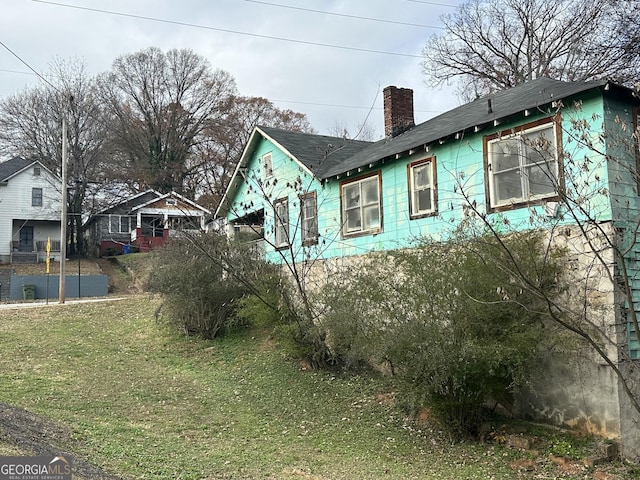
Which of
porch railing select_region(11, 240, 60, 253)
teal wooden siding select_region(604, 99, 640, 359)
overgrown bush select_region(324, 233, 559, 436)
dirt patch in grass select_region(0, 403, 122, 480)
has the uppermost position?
porch railing select_region(11, 240, 60, 253)

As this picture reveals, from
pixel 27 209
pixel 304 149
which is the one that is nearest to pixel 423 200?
pixel 304 149

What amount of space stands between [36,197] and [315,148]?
1282 inches

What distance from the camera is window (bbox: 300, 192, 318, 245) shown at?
15677mm

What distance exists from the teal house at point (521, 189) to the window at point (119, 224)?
3099 cm

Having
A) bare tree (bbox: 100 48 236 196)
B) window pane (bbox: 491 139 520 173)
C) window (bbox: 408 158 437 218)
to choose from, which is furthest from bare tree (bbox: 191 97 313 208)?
window pane (bbox: 491 139 520 173)

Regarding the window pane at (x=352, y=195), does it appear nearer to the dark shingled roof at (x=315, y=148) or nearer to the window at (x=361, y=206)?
the window at (x=361, y=206)

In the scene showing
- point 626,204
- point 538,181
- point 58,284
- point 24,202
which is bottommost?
point 58,284

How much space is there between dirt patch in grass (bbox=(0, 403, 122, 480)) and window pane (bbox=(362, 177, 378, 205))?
8466mm

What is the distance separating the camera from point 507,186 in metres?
10.5

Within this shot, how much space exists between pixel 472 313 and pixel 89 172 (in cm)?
3877

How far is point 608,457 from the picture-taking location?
8.10 meters

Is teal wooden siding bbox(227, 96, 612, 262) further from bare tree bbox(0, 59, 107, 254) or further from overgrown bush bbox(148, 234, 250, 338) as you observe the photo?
bare tree bbox(0, 59, 107, 254)

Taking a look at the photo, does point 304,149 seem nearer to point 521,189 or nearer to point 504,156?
point 504,156

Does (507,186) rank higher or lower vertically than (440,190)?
lower
